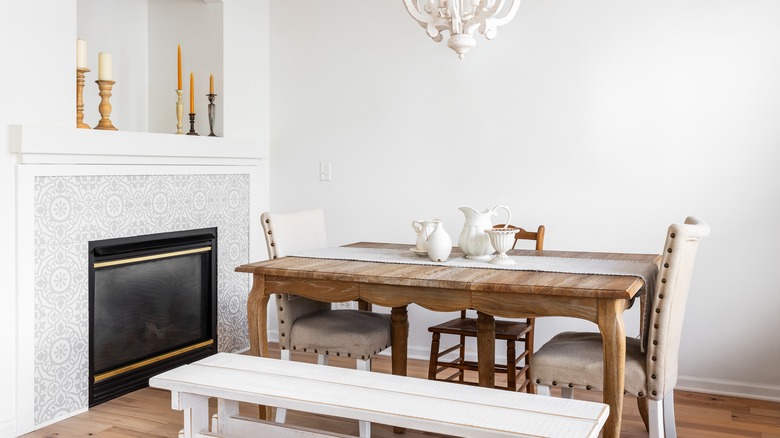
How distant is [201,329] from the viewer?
4.12 m

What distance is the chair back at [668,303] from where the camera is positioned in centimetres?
227

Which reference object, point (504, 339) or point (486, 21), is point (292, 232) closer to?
point (504, 339)

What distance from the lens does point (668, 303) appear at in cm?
231

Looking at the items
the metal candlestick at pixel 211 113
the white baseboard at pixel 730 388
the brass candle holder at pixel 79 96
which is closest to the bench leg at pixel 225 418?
the brass candle holder at pixel 79 96

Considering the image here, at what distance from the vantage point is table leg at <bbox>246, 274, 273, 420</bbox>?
2805mm

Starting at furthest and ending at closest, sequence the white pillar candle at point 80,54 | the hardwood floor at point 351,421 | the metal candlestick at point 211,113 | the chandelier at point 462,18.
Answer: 1. the metal candlestick at point 211,113
2. the white pillar candle at point 80,54
3. the hardwood floor at point 351,421
4. the chandelier at point 462,18

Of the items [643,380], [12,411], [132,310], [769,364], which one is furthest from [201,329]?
[769,364]

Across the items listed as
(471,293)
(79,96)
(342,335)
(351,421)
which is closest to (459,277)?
(471,293)

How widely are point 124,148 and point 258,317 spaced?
1.21 metres

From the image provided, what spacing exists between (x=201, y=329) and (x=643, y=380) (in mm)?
2589

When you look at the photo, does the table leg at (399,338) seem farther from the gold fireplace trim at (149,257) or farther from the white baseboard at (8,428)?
the white baseboard at (8,428)

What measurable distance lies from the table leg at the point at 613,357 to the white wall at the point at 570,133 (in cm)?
154

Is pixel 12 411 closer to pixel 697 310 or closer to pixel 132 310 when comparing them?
pixel 132 310

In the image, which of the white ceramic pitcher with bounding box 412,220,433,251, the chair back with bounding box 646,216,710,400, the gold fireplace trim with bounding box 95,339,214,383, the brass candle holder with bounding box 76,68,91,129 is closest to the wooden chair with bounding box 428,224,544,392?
the white ceramic pitcher with bounding box 412,220,433,251
